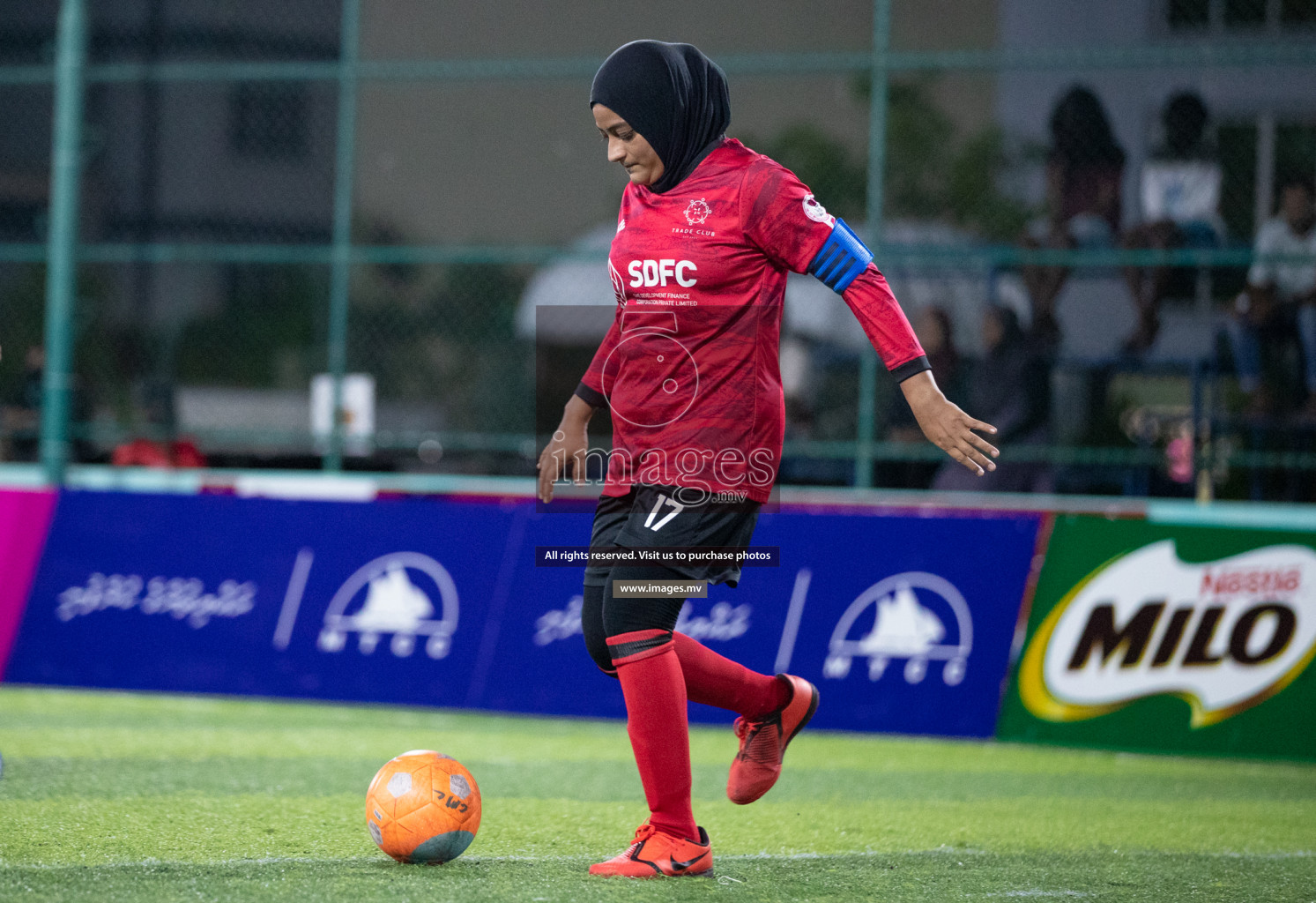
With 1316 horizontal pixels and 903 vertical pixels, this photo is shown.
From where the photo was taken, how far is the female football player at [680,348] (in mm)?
3996

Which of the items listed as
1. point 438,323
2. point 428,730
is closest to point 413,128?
point 438,323

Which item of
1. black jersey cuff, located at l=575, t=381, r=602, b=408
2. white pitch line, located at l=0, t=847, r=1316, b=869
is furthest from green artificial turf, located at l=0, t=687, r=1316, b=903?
black jersey cuff, located at l=575, t=381, r=602, b=408

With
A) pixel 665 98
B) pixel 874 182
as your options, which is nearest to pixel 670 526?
pixel 665 98

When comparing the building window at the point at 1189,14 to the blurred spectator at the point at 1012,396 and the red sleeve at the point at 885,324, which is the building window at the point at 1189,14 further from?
the red sleeve at the point at 885,324

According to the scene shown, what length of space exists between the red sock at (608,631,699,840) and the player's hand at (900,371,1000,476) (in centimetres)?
87

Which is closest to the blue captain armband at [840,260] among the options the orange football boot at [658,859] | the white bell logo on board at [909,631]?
the orange football boot at [658,859]

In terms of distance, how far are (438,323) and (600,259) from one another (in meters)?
1.51

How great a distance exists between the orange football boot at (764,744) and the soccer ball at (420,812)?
763 millimetres

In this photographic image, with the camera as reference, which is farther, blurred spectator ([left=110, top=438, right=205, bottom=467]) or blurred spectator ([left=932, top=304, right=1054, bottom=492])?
blurred spectator ([left=110, top=438, right=205, bottom=467])

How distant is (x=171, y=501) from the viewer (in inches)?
334

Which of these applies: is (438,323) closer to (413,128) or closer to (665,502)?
(413,128)

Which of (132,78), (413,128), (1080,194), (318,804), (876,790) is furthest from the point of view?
(413,128)

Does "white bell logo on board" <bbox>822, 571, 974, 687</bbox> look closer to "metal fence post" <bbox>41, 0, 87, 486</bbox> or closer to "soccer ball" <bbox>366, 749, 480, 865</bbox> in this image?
"soccer ball" <bbox>366, 749, 480, 865</bbox>

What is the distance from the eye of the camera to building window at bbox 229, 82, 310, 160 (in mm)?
11055
